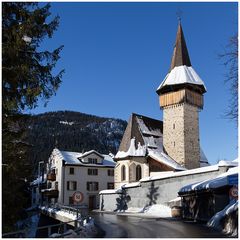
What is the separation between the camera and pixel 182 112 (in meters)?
51.6

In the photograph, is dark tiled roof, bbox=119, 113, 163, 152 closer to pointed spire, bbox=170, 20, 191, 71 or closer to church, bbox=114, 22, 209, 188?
church, bbox=114, 22, 209, 188

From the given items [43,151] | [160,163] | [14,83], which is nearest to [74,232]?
[14,83]

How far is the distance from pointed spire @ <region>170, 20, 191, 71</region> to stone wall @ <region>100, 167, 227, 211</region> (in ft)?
64.2

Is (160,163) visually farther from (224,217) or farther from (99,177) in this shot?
(224,217)

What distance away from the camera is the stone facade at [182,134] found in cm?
5075

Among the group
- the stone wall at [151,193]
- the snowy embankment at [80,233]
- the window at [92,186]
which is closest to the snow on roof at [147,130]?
the stone wall at [151,193]

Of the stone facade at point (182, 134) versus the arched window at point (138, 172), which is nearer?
the arched window at point (138, 172)

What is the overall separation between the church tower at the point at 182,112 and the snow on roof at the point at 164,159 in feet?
3.92

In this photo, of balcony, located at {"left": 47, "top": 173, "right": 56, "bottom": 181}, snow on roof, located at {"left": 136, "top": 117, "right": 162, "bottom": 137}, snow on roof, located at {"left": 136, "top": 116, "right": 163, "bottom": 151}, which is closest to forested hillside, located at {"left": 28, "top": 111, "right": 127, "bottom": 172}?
balcony, located at {"left": 47, "top": 173, "right": 56, "bottom": 181}

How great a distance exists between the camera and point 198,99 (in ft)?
176

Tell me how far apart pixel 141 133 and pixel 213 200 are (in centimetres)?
2724

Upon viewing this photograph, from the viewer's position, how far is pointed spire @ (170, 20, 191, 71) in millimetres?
55125

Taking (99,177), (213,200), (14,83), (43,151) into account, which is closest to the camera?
(14,83)

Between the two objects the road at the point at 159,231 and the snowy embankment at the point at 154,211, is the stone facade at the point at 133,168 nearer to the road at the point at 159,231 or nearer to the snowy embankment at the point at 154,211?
the snowy embankment at the point at 154,211
